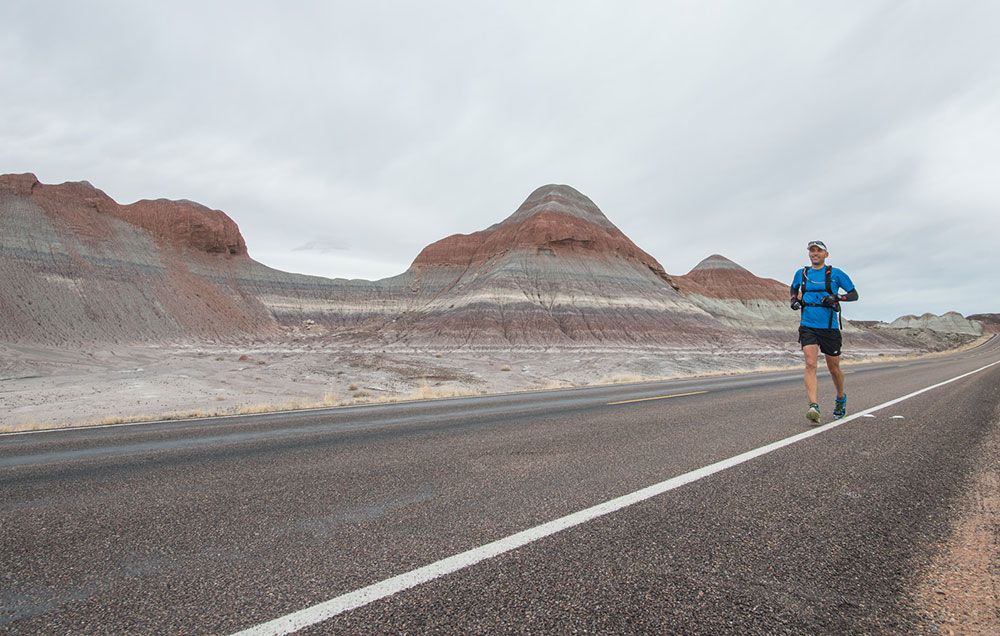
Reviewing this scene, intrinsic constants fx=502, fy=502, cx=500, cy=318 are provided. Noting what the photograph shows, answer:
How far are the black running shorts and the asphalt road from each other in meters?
1.08

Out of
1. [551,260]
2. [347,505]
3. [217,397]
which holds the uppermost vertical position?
[551,260]

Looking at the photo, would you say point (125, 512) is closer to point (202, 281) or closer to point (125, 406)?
point (125, 406)

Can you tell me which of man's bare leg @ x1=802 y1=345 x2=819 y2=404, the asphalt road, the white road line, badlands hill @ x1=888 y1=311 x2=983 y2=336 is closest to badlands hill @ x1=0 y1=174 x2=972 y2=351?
man's bare leg @ x1=802 y1=345 x2=819 y2=404

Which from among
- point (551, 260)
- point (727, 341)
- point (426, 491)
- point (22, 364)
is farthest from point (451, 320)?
point (426, 491)

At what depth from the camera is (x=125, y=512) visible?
138 inches

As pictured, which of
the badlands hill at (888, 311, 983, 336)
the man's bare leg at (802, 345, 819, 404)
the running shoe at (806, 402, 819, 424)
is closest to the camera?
the running shoe at (806, 402, 819, 424)

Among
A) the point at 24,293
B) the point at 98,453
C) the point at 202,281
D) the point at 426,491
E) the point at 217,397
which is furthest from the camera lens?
the point at 202,281

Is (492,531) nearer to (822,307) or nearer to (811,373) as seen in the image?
(811,373)

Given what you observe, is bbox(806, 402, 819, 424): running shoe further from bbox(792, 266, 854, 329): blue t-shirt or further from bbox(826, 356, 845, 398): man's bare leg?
bbox(792, 266, 854, 329): blue t-shirt

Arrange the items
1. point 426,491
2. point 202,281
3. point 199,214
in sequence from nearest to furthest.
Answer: point 426,491, point 202,281, point 199,214

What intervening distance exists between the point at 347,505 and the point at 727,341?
60.8 metres

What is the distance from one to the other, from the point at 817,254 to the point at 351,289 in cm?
7409

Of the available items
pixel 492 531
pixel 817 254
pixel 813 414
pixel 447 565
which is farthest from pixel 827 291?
pixel 447 565

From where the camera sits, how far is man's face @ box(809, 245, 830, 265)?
6.65m
